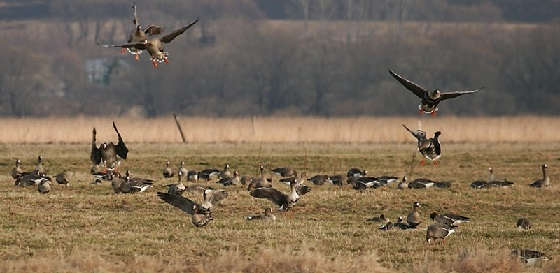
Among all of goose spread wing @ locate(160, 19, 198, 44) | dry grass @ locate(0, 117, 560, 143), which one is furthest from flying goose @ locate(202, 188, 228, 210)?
dry grass @ locate(0, 117, 560, 143)

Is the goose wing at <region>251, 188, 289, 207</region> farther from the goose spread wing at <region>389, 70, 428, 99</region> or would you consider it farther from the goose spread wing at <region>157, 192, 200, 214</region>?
the goose spread wing at <region>389, 70, 428, 99</region>

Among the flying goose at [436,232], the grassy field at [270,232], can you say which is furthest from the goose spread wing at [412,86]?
the grassy field at [270,232]

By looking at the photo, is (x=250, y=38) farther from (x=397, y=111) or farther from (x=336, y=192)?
(x=336, y=192)

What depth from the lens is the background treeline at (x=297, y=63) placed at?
242 ft

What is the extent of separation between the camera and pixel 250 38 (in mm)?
98750

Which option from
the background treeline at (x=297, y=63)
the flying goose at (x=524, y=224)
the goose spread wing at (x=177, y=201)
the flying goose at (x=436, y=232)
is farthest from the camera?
the background treeline at (x=297, y=63)

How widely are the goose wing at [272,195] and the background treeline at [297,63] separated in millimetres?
36292

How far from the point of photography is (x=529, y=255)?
16.2m

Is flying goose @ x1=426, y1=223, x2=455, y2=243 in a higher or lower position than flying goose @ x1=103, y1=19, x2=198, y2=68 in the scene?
lower

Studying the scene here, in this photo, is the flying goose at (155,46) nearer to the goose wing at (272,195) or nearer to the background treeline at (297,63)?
the goose wing at (272,195)

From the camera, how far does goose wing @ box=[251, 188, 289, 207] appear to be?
18.5m

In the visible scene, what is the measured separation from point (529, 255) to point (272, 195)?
14.6 ft

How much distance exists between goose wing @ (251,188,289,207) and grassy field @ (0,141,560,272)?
0.47 meters

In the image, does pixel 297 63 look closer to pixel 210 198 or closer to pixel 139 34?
pixel 210 198
